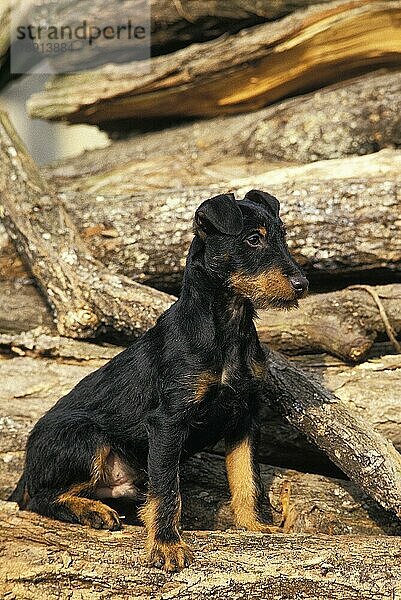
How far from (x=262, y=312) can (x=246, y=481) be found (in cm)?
167

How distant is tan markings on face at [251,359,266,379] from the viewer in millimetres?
4391

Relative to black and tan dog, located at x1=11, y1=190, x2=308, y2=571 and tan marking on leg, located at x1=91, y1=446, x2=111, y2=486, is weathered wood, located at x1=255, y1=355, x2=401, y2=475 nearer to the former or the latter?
black and tan dog, located at x1=11, y1=190, x2=308, y2=571

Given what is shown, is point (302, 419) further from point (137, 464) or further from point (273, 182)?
point (273, 182)

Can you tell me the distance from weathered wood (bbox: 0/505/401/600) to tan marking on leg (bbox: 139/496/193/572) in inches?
1.8

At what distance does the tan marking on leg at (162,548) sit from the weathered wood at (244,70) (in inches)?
212

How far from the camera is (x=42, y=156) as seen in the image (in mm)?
11672

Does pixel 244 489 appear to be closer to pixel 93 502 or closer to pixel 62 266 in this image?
pixel 93 502

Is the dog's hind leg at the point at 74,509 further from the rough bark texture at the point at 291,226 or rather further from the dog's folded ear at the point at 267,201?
the rough bark texture at the point at 291,226

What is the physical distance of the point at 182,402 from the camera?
4.14m

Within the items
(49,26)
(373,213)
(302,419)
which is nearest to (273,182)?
(373,213)

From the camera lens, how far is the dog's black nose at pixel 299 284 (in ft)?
13.4

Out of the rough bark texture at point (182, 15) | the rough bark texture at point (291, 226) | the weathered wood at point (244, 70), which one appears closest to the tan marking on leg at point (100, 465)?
the rough bark texture at point (291, 226)

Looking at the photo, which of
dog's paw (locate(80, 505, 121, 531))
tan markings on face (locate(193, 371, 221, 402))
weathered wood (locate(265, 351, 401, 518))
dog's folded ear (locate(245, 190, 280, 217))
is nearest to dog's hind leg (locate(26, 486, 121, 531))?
dog's paw (locate(80, 505, 121, 531))

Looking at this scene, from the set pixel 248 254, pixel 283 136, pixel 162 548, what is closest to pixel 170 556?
pixel 162 548
